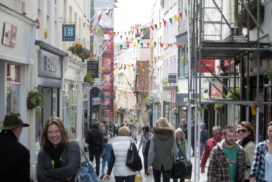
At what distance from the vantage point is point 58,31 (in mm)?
21969

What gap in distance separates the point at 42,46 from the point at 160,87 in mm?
33270

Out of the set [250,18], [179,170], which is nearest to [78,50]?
[250,18]

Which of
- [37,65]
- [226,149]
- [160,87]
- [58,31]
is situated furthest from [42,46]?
[160,87]

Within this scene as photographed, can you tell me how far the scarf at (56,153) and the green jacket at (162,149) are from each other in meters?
4.92

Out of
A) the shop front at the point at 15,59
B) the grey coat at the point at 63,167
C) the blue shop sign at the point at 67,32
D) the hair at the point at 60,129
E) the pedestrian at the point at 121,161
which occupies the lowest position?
the pedestrian at the point at 121,161

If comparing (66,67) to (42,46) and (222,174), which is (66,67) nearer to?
(42,46)

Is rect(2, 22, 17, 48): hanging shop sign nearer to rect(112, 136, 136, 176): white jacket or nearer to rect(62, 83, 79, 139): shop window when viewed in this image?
rect(112, 136, 136, 176): white jacket

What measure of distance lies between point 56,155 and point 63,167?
18cm

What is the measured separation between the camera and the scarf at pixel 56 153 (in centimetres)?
662

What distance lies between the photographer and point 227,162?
8.52m

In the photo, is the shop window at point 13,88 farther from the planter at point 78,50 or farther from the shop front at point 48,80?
the planter at point 78,50

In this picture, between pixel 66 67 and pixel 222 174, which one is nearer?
pixel 222 174

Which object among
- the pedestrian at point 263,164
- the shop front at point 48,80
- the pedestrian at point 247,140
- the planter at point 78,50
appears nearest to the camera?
the pedestrian at point 263,164

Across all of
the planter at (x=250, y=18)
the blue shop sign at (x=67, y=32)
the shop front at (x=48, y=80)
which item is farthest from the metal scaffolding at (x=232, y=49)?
the blue shop sign at (x=67, y=32)
